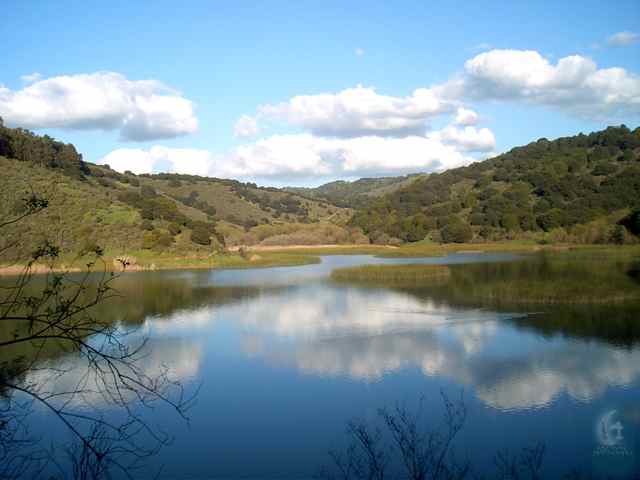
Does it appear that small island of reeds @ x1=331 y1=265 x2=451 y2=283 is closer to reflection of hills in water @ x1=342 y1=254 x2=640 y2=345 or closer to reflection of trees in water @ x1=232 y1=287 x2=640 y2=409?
reflection of hills in water @ x1=342 y1=254 x2=640 y2=345

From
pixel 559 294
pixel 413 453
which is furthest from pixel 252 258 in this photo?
pixel 413 453

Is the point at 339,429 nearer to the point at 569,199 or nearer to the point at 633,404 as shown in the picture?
the point at 633,404

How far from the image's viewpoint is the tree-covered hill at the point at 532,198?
69.9 metres

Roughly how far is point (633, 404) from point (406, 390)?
4843 millimetres

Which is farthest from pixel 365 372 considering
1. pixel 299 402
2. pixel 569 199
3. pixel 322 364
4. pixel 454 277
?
pixel 569 199

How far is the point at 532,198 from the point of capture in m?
84.6

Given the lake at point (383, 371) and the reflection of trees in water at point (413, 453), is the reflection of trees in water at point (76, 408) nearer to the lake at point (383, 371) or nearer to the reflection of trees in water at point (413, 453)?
the lake at point (383, 371)

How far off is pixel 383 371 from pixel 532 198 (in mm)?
75574

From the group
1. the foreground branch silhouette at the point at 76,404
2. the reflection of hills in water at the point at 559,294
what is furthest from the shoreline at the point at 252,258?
the foreground branch silhouette at the point at 76,404

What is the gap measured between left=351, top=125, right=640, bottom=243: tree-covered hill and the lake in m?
42.5

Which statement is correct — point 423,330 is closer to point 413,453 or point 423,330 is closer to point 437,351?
point 437,351

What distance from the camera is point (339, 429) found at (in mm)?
11633

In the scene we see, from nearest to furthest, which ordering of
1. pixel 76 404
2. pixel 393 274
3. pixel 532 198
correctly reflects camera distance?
1. pixel 76 404
2. pixel 393 274
3. pixel 532 198
